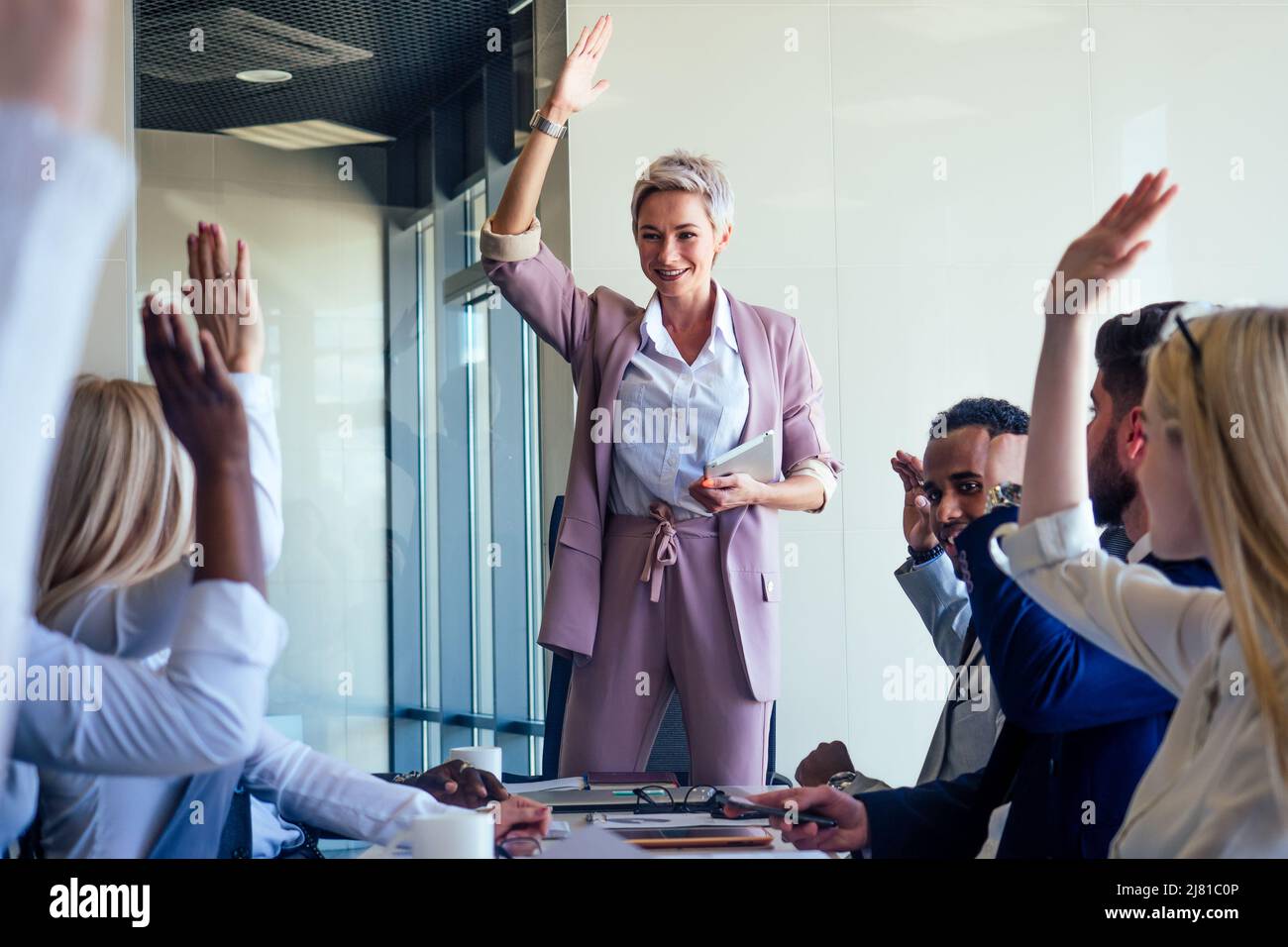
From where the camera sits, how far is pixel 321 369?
2455 mm

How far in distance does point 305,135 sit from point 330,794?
1.53m

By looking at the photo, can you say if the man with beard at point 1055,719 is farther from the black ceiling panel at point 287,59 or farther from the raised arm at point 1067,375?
the black ceiling panel at point 287,59

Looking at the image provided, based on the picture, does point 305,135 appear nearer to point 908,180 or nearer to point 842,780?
point 908,180

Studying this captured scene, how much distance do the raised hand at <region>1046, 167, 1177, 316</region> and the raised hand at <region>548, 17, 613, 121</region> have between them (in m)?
0.89

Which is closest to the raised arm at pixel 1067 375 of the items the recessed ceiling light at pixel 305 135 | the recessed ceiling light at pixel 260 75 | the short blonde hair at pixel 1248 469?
the short blonde hair at pixel 1248 469

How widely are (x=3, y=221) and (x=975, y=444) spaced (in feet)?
4.61

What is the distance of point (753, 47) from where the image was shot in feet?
7.92

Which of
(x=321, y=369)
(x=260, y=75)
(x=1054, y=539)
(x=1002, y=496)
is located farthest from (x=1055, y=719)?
(x=260, y=75)

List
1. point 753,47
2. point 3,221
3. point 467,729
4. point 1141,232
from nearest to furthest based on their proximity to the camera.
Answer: point 3,221 → point 1141,232 → point 753,47 → point 467,729

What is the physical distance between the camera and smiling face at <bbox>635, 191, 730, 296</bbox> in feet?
6.61

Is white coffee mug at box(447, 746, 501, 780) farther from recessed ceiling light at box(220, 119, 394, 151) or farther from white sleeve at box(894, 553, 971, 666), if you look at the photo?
recessed ceiling light at box(220, 119, 394, 151)

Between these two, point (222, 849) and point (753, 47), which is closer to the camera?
point (222, 849)
